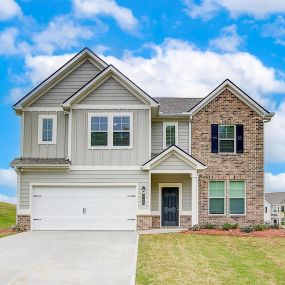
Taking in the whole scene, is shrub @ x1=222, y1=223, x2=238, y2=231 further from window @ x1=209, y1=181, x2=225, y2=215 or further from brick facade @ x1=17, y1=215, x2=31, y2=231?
brick facade @ x1=17, y1=215, x2=31, y2=231

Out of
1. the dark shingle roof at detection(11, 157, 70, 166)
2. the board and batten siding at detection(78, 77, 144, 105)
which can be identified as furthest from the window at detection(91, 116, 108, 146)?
the dark shingle roof at detection(11, 157, 70, 166)

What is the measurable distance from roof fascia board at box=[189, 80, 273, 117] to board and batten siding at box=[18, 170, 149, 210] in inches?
190

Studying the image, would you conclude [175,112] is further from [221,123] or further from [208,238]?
[208,238]

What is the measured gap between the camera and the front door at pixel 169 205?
90.6 feet

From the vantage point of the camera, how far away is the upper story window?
1105 inches

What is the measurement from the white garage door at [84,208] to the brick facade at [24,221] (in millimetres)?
238

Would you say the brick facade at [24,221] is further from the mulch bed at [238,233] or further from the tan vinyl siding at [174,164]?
the mulch bed at [238,233]

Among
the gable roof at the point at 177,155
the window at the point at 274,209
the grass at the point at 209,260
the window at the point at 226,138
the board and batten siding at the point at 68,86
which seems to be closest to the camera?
the grass at the point at 209,260

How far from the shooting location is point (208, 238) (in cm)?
2191

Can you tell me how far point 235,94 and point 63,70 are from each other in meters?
9.02

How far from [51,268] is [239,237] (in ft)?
35.6

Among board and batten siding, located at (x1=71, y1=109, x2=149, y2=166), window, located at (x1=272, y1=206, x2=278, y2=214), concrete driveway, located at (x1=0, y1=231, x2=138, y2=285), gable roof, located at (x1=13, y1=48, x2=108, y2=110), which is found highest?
gable roof, located at (x1=13, y1=48, x2=108, y2=110)

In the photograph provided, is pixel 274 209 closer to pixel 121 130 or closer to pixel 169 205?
pixel 169 205

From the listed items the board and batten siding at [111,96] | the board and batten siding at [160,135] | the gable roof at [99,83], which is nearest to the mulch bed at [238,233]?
the board and batten siding at [160,135]
